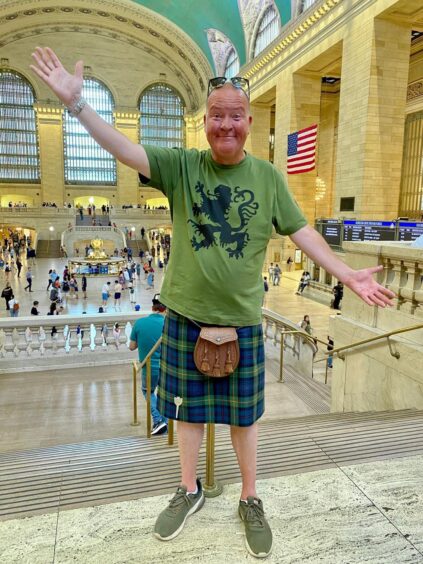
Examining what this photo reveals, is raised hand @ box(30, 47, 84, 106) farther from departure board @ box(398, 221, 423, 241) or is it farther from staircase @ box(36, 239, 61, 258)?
staircase @ box(36, 239, 61, 258)

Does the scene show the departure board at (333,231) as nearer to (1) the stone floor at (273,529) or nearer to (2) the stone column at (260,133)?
(2) the stone column at (260,133)

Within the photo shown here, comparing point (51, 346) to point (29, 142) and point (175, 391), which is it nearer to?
point (175, 391)

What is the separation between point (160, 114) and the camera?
4044 cm

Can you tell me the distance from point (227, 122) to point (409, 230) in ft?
37.5

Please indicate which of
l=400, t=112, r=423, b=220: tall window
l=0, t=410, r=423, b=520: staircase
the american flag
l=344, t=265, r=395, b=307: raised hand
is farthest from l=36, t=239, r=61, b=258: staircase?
l=344, t=265, r=395, b=307: raised hand

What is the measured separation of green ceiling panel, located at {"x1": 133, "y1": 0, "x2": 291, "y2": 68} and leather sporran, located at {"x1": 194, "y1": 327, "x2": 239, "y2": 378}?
23.4 metres

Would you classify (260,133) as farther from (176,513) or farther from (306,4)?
(176,513)

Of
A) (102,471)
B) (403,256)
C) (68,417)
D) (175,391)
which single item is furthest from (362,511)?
(68,417)

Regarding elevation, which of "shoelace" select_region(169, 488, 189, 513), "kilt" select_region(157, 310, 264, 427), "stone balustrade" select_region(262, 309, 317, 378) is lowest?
"stone balustrade" select_region(262, 309, 317, 378)

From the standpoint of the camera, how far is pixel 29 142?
125ft

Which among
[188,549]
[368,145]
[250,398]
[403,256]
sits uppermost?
[368,145]

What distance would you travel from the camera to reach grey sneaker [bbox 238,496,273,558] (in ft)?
5.05

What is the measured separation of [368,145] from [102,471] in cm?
1592

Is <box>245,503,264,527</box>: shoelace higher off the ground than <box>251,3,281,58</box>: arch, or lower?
lower
